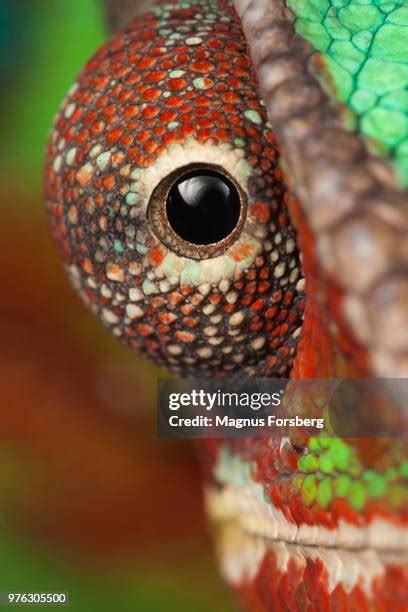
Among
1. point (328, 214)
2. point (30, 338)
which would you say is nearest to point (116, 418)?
point (30, 338)

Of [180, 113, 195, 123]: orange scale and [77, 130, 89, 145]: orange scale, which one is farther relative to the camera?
[77, 130, 89, 145]: orange scale

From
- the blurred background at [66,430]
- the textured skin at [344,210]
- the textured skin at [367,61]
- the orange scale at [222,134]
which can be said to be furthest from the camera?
the blurred background at [66,430]

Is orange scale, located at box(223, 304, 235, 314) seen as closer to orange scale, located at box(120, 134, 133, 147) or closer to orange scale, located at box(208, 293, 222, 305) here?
orange scale, located at box(208, 293, 222, 305)

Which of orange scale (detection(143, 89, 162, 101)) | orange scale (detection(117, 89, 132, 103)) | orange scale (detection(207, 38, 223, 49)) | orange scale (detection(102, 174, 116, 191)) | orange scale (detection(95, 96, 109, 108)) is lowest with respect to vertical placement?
orange scale (detection(102, 174, 116, 191))

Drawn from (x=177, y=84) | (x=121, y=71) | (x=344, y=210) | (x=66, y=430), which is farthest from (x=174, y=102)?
(x=66, y=430)

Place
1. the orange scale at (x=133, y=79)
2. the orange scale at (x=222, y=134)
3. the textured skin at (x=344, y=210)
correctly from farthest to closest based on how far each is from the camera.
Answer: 1. the orange scale at (x=133, y=79)
2. the orange scale at (x=222, y=134)
3. the textured skin at (x=344, y=210)

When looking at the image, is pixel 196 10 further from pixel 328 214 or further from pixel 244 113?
pixel 328 214

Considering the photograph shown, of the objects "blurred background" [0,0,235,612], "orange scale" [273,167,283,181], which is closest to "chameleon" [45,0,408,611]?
"orange scale" [273,167,283,181]

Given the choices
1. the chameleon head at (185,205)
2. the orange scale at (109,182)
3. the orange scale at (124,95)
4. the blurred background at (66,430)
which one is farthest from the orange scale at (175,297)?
the blurred background at (66,430)

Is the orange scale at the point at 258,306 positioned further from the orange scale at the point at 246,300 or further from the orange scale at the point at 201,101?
the orange scale at the point at 201,101
